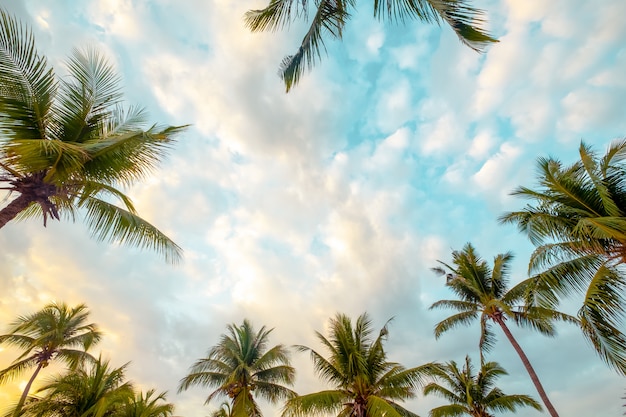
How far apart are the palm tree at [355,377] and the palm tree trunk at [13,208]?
44.1ft

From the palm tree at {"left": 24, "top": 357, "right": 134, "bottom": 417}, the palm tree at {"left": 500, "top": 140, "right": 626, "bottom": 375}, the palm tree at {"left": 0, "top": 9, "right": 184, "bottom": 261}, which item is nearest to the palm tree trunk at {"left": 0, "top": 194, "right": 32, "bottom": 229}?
the palm tree at {"left": 0, "top": 9, "right": 184, "bottom": 261}

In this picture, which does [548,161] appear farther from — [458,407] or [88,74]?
[458,407]

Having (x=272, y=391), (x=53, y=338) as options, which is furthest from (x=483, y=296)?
(x=53, y=338)

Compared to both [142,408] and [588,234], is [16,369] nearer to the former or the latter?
[142,408]

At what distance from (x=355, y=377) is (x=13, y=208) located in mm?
16093

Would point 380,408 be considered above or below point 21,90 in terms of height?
below

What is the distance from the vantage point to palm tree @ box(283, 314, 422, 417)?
16062 millimetres

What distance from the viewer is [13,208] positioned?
6.95 meters

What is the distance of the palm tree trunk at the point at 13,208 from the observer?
6.70 metres

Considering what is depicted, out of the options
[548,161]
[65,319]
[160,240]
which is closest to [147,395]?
[160,240]

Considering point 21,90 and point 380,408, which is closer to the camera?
point 21,90

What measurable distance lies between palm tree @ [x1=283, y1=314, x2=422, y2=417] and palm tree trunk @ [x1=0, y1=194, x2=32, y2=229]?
13.5 m

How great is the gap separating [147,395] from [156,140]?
11360 mm

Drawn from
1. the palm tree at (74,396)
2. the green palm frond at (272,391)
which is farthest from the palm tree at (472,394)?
the palm tree at (74,396)
